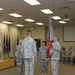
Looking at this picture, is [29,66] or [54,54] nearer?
[29,66]

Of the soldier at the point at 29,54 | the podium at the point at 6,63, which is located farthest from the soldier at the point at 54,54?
the podium at the point at 6,63

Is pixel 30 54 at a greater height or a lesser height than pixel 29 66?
greater

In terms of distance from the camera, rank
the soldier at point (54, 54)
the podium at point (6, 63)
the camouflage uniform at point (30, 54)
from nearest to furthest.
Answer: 1. the camouflage uniform at point (30, 54)
2. the soldier at point (54, 54)
3. the podium at point (6, 63)

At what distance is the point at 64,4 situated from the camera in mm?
8164

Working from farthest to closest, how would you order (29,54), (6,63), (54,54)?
(6,63)
(54,54)
(29,54)

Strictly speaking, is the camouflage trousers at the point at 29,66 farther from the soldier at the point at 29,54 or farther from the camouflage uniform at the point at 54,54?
the camouflage uniform at the point at 54,54

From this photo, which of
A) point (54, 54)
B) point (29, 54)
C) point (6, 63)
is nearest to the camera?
point (29, 54)

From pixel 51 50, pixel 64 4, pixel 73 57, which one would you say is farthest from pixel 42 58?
pixel 73 57

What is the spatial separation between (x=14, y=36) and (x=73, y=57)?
244 inches

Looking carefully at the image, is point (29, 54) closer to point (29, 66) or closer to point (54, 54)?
point (29, 66)

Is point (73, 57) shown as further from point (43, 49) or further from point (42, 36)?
point (43, 49)

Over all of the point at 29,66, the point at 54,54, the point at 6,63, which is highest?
the point at 54,54

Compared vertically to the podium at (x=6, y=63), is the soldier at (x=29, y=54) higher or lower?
higher

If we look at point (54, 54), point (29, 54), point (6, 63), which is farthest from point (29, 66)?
point (6, 63)
